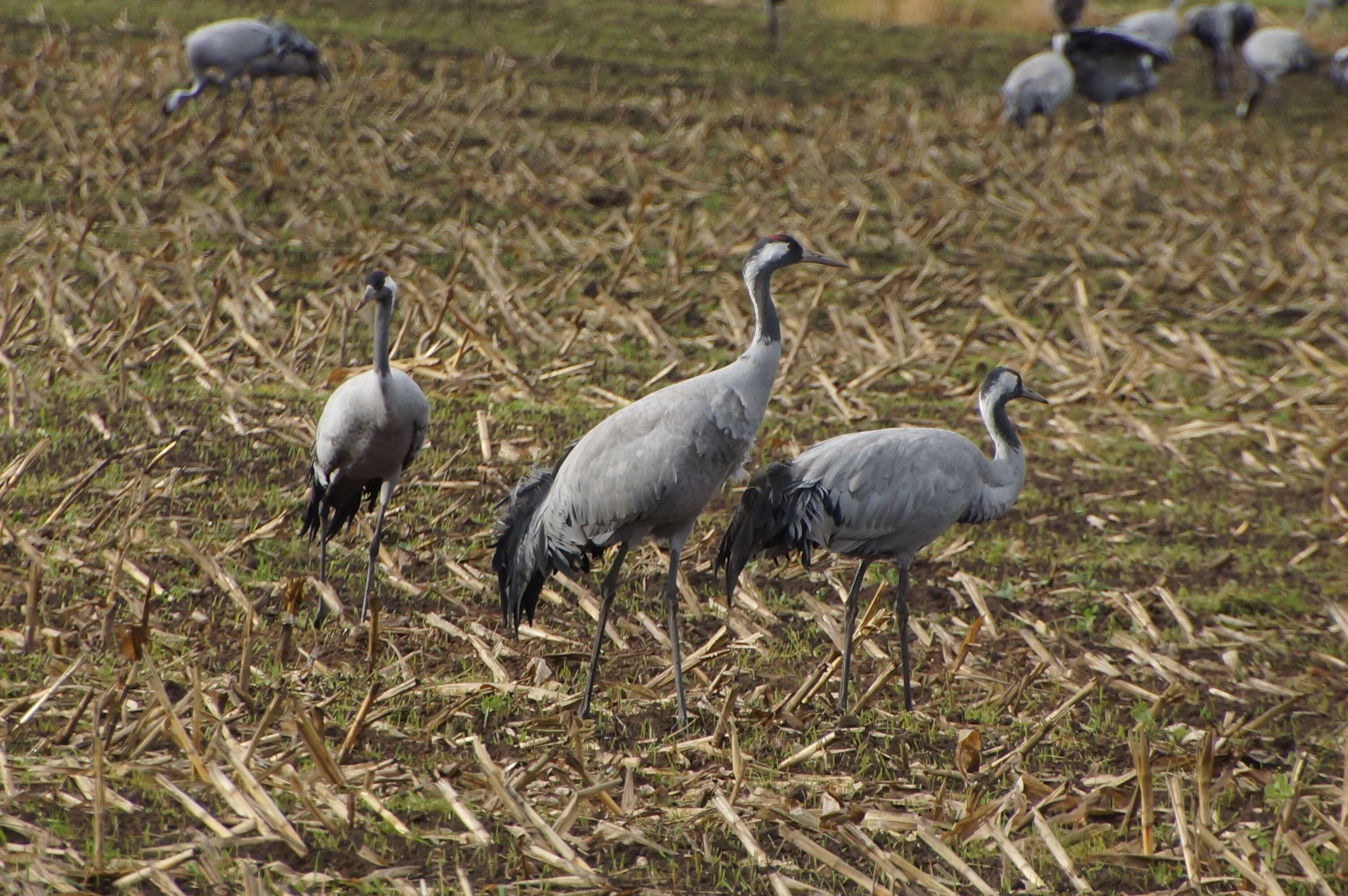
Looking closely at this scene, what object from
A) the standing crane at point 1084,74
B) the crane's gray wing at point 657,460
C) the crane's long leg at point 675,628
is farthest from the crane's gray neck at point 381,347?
the standing crane at point 1084,74

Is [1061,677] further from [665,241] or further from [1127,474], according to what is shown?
[665,241]

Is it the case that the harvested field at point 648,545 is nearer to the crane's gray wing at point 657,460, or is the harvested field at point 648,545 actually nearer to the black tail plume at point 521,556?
the black tail plume at point 521,556

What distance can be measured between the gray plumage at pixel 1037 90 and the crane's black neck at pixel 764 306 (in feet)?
32.7

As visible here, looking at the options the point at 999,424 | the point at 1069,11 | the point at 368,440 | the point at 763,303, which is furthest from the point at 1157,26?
the point at 368,440

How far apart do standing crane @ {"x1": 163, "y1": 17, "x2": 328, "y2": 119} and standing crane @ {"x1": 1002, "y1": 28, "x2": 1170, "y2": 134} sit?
6783 millimetres

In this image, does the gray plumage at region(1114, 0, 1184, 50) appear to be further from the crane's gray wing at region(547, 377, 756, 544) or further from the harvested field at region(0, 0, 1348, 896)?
the crane's gray wing at region(547, 377, 756, 544)

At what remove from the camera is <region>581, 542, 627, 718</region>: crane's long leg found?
469 centimetres

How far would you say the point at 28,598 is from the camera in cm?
487

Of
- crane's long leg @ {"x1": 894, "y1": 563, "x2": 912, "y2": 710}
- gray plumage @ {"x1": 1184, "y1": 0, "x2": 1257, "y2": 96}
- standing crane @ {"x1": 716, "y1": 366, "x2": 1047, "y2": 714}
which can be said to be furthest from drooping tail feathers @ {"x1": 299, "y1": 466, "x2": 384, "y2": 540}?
gray plumage @ {"x1": 1184, "y1": 0, "x2": 1257, "y2": 96}

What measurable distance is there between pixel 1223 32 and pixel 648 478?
51.2ft

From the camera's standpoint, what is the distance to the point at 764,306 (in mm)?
4918

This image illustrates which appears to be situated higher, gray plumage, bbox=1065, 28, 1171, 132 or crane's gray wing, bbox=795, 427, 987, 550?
gray plumage, bbox=1065, 28, 1171, 132

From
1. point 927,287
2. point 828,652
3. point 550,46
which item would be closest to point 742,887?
point 828,652

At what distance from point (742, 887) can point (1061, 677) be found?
183 cm
